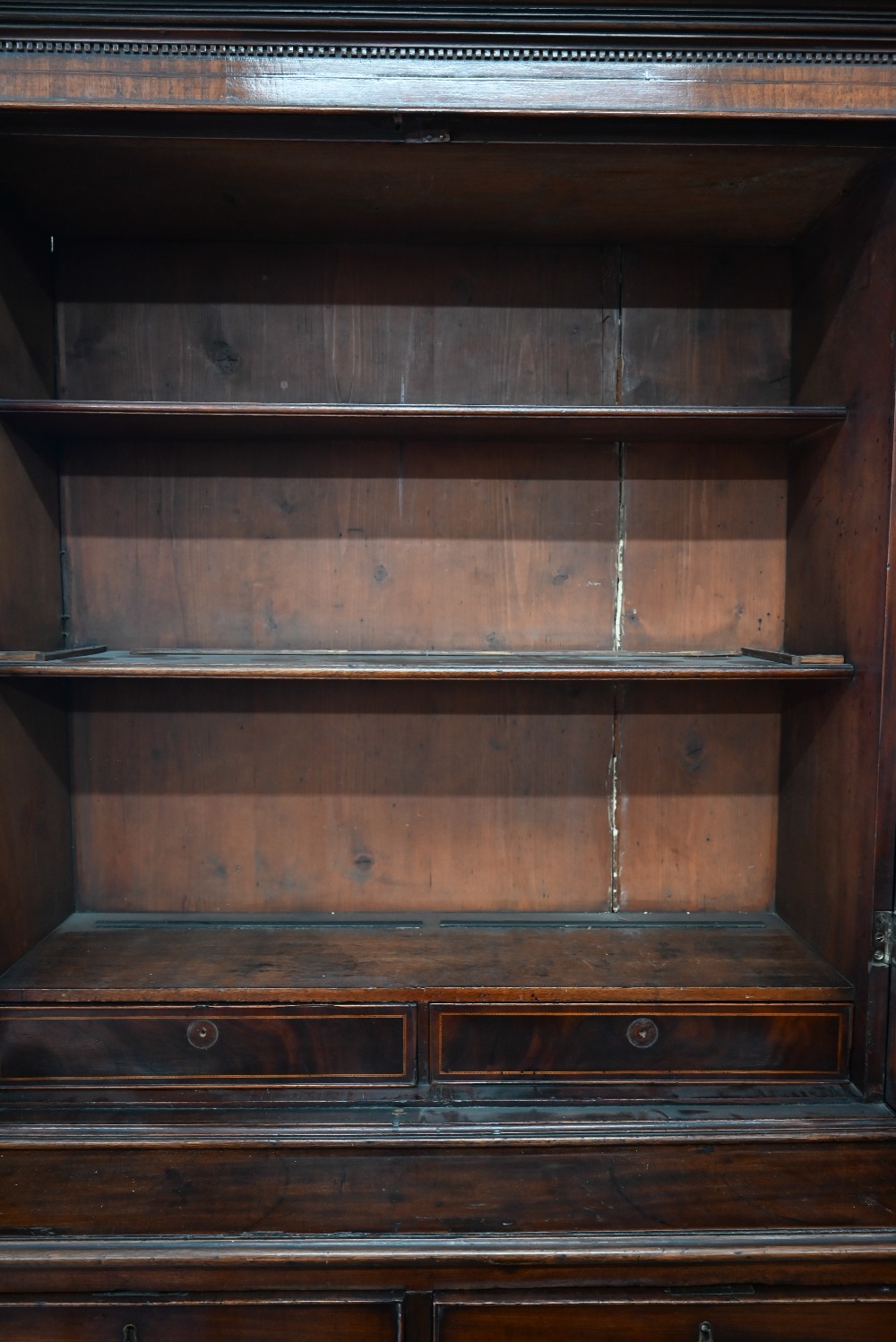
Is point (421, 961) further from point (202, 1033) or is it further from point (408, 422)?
point (408, 422)

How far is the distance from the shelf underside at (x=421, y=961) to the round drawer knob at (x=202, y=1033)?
4 cm

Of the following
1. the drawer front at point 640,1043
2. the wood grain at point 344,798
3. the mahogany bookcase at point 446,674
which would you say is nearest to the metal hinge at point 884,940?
the mahogany bookcase at point 446,674

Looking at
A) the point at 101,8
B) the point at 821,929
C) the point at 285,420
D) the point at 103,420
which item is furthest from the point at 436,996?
the point at 101,8

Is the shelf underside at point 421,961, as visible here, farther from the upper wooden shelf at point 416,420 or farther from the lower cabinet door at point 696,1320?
the upper wooden shelf at point 416,420

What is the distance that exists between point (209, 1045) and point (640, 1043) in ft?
2.48

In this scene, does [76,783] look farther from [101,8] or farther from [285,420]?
[101,8]

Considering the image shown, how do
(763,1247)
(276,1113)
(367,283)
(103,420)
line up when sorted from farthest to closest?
(367,283), (103,420), (276,1113), (763,1247)

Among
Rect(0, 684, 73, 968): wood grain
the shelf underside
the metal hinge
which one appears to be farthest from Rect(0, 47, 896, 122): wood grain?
the shelf underside

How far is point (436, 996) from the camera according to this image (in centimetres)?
141

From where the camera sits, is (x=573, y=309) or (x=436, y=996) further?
(x=573, y=309)

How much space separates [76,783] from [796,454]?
1.67 metres

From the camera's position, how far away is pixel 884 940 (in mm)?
1362

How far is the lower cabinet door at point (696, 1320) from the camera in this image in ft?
3.80

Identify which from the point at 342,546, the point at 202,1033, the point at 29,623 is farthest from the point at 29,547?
the point at 202,1033
